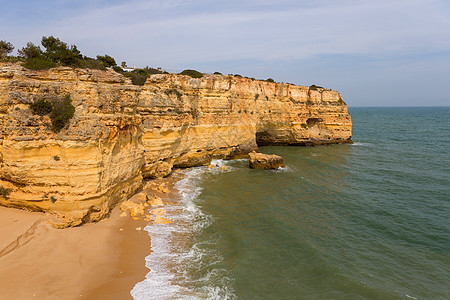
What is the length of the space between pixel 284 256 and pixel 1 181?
1412 centimetres

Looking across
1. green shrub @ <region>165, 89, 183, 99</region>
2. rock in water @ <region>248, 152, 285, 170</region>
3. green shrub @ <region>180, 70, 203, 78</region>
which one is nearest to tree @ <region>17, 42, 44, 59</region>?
green shrub @ <region>165, 89, 183, 99</region>

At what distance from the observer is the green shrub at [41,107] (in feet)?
39.6

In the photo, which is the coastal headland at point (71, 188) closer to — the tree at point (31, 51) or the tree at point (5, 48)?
the tree at point (31, 51)

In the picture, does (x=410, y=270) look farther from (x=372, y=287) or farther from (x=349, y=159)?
(x=349, y=159)

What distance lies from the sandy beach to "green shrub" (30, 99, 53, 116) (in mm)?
4762

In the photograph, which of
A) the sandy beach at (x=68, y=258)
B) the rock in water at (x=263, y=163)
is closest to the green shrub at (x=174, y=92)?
the rock in water at (x=263, y=163)

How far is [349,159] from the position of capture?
3256 cm

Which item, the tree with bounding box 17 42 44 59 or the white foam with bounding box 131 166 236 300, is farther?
the tree with bounding box 17 42 44 59

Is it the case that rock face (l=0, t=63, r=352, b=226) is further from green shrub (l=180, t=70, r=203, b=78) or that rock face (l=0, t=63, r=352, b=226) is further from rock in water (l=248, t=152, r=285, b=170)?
rock in water (l=248, t=152, r=285, b=170)

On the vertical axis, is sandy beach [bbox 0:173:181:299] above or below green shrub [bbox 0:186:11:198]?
below

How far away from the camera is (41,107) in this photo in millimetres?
12117

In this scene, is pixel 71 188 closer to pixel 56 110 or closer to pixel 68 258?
pixel 68 258

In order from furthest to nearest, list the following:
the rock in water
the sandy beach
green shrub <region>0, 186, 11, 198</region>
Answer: the rock in water → green shrub <region>0, 186, 11, 198</region> → the sandy beach

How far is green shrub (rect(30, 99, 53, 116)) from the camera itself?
1206cm
